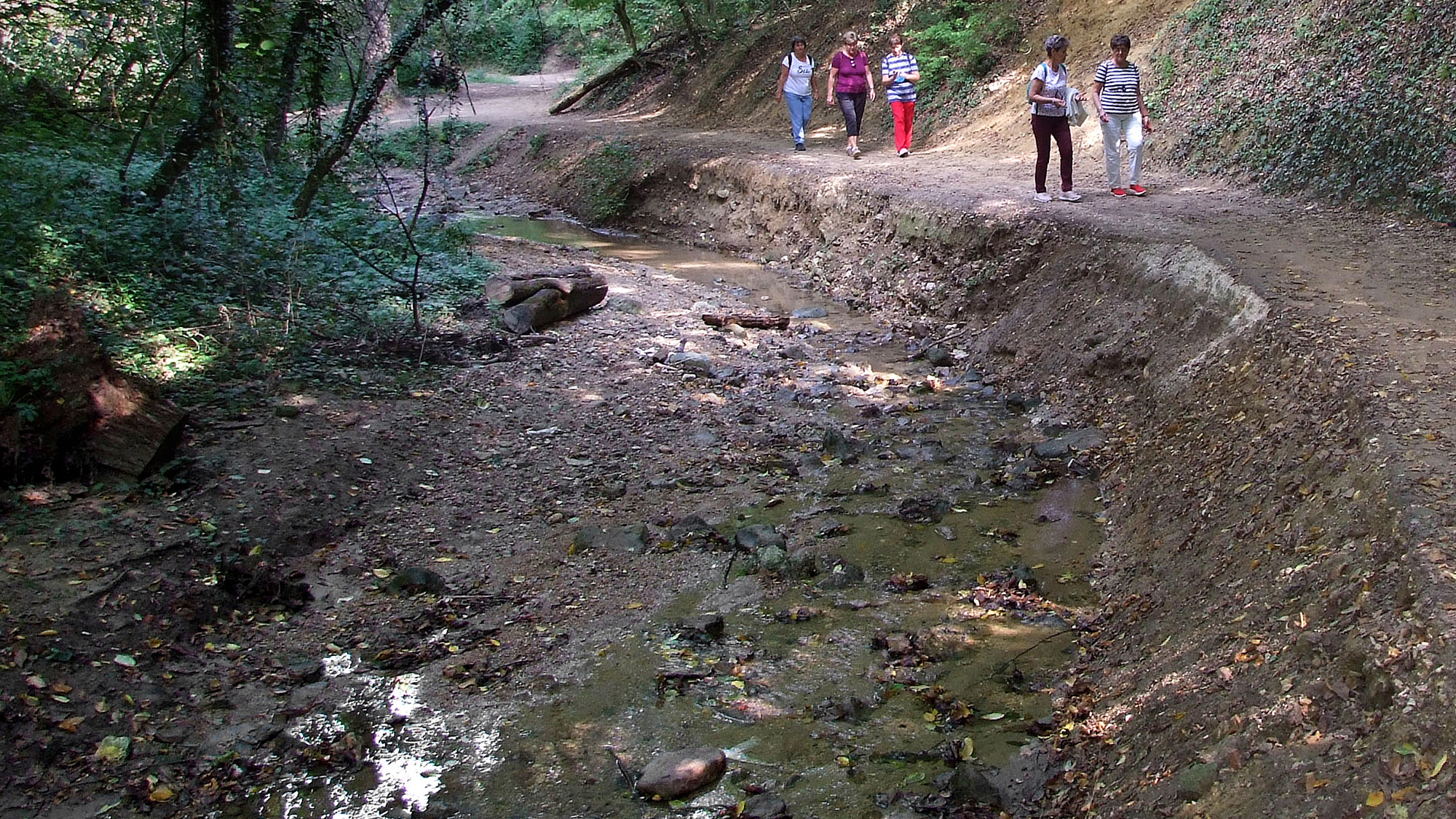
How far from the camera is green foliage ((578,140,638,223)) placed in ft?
58.4

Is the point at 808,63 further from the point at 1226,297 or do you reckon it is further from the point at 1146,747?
the point at 1146,747

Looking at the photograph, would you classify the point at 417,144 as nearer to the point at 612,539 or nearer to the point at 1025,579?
the point at 612,539

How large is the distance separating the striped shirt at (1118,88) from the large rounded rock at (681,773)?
8.33 meters

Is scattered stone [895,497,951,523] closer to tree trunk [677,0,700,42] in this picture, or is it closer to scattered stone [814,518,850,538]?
scattered stone [814,518,850,538]

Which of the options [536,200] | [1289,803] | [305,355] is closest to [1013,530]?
[1289,803]

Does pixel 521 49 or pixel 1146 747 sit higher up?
pixel 521 49

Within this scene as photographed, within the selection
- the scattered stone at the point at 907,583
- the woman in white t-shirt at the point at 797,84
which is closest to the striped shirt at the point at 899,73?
the woman in white t-shirt at the point at 797,84

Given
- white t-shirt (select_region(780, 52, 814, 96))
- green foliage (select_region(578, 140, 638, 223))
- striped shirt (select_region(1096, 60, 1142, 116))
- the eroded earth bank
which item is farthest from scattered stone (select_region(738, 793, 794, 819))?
green foliage (select_region(578, 140, 638, 223))

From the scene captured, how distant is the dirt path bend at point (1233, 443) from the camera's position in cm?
332

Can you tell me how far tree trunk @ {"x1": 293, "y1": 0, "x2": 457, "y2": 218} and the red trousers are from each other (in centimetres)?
704

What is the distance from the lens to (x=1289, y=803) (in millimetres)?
3057

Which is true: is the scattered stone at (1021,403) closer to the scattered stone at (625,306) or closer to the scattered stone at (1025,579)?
the scattered stone at (1025,579)

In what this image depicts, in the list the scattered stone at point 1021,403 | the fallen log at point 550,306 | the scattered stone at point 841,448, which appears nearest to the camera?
the scattered stone at point 841,448

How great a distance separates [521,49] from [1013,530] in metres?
36.8
